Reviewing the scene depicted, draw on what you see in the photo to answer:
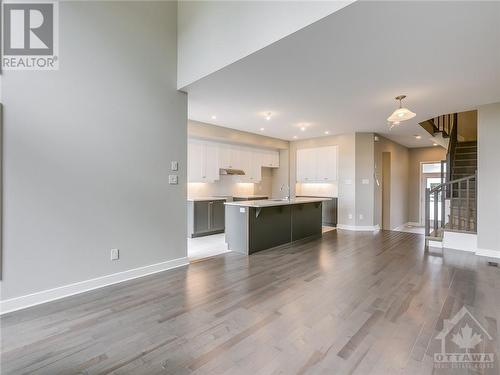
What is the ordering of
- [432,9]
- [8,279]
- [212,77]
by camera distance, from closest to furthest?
[432,9] < [8,279] < [212,77]

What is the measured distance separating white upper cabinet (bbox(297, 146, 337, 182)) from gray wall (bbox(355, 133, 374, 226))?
0.68m

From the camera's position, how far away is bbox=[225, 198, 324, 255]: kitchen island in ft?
15.3

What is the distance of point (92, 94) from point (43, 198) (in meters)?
1.32

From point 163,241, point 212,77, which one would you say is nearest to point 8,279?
point 163,241

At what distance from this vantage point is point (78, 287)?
297 cm

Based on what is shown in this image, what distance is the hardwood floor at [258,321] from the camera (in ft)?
5.91

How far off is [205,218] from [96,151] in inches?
135

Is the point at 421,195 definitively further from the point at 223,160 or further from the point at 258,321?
the point at 258,321

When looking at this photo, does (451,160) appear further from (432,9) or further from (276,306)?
(276,306)

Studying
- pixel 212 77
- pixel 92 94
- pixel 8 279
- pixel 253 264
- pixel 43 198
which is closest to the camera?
pixel 8 279

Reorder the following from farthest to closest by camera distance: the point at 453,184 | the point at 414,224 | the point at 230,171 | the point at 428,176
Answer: the point at 414,224, the point at 428,176, the point at 230,171, the point at 453,184

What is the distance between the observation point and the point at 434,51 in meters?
2.83

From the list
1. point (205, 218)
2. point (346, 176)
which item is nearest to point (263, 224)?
point (205, 218)

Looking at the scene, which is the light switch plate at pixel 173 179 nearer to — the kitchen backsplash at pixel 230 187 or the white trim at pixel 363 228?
the kitchen backsplash at pixel 230 187
